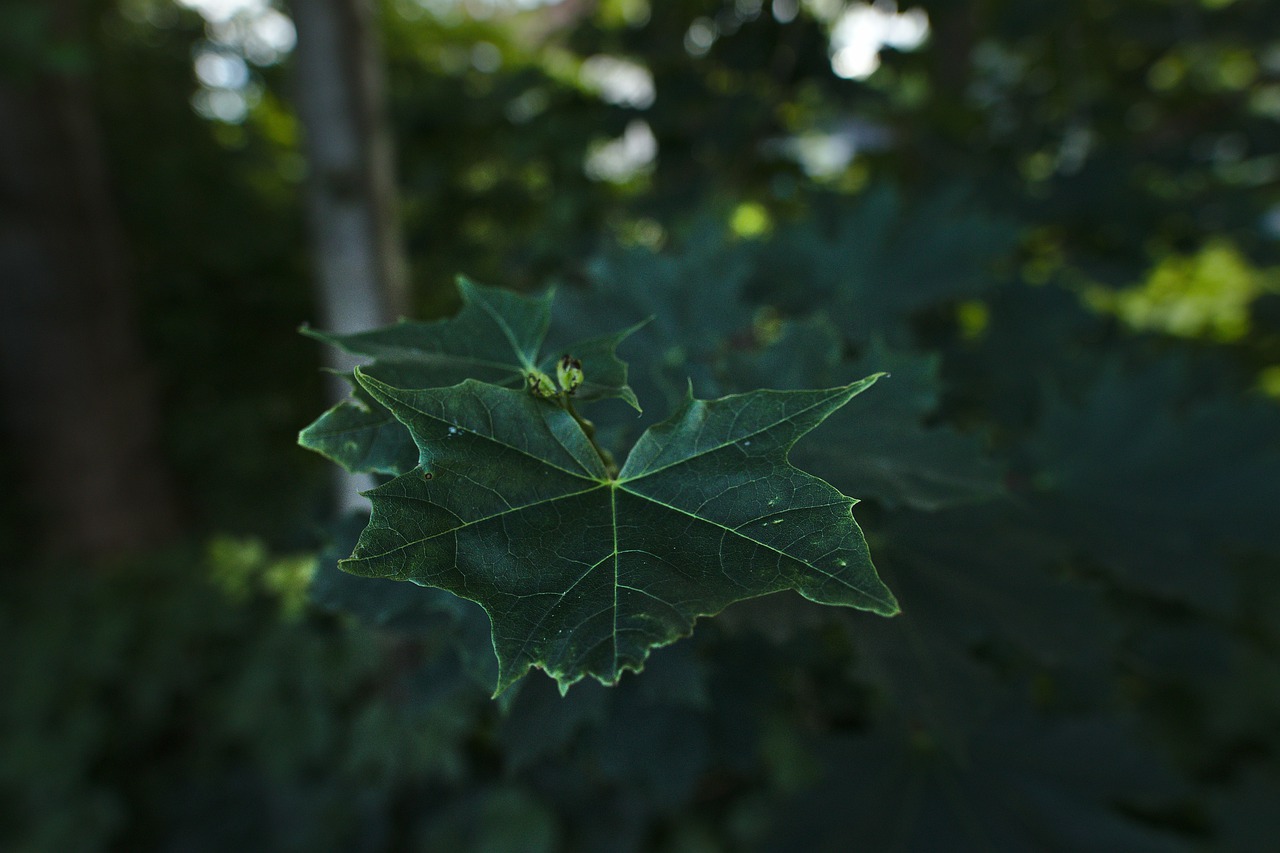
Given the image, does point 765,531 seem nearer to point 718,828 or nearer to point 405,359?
point 405,359

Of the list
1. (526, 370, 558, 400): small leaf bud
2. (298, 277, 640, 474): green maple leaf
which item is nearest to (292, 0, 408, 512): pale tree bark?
(298, 277, 640, 474): green maple leaf

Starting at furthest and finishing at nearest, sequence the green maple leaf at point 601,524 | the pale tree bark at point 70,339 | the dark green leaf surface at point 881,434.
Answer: the pale tree bark at point 70,339 < the dark green leaf surface at point 881,434 < the green maple leaf at point 601,524

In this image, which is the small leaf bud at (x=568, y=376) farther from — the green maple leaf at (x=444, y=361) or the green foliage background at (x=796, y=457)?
the green foliage background at (x=796, y=457)

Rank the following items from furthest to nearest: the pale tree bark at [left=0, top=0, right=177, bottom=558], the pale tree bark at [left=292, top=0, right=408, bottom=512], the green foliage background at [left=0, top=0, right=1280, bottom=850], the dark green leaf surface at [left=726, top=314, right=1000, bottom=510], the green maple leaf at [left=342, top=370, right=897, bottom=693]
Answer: the pale tree bark at [left=0, top=0, right=177, bottom=558]
the pale tree bark at [left=292, top=0, right=408, bottom=512]
the green foliage background at [left=0, top=0, right=1280, bottom=850]
the dark green leaf surface at [left=726, top=314, right=1000, bottom=510]
the green maple leaf at [left=342, top=370, right=897, bottom=693]

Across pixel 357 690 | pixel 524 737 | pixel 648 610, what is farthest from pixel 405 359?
pixel 357 690

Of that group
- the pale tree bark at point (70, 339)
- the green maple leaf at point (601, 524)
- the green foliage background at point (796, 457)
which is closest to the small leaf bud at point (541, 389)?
the green maple leaf at point (601, 524)

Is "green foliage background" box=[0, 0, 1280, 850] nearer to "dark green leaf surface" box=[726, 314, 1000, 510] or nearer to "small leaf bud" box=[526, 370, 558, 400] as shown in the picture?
"dark green leaf surface" box=[726, 314, 1000, 510]

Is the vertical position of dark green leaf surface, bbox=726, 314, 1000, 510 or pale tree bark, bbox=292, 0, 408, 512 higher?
pale tree bark, bbox=292, 0, 408, 512
